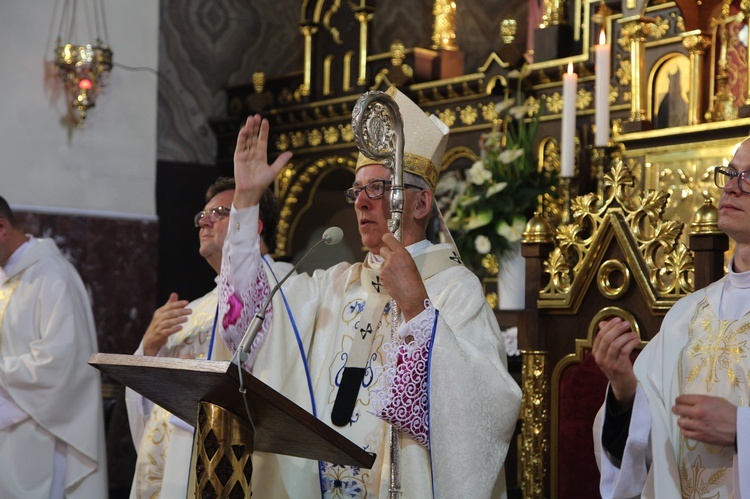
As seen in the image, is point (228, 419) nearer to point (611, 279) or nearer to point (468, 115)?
point (611, 279)

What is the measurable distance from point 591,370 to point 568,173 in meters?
1.35

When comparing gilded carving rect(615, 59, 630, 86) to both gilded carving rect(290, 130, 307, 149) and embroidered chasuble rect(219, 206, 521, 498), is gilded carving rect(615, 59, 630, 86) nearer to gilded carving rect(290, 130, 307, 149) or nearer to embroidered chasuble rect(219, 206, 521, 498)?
embroidered chasuble rect(219, 206, 521, 498)

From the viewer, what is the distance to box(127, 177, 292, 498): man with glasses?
13.1ft

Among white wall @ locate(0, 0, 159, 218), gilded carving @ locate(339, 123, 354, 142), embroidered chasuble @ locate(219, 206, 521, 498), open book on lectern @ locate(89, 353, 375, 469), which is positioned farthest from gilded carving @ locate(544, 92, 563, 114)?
open book on lectern @ locate(89, 353, 375, 469)

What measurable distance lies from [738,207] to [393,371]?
1.02 meters

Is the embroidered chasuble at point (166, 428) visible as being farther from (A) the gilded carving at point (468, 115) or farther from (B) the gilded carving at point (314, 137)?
(B) the gilded carving at point (314, 137)

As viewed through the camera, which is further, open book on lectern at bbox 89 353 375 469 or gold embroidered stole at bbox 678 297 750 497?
gold embroidered stole at bbox 678 297 750 497

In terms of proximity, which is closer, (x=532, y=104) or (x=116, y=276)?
(x=532, y=104)

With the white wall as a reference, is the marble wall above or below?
below

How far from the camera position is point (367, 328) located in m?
3.48

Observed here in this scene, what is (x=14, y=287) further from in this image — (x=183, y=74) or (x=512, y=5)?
(x=512, y=5)

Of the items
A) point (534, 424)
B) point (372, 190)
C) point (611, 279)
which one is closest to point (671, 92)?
point (611, 279)

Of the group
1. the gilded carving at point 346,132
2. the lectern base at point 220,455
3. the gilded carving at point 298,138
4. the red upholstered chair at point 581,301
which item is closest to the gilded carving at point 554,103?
the gilded carving at point 346,132

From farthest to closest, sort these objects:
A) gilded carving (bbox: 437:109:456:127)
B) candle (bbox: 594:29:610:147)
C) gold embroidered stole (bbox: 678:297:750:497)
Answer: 1. gilded carving (bbox: 437:109:456:127)
2. candle (bbox: 594:29:610:147)
3. gold embroidered stole (bbox: 678:297:750:497)
